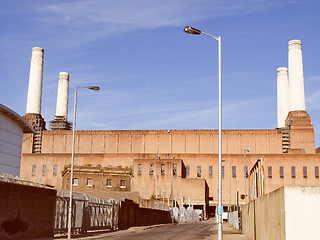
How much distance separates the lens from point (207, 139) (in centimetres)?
11675

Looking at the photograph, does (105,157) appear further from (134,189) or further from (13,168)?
(13,168)

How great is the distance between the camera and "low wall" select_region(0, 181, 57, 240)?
2167 centimetres

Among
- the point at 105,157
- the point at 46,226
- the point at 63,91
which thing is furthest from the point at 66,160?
the point at 46,226

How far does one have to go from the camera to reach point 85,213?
105ft

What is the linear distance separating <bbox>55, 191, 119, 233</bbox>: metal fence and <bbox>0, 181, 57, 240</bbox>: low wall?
135cm

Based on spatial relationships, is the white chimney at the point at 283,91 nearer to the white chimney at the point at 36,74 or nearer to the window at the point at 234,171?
the window at the point at 234,171

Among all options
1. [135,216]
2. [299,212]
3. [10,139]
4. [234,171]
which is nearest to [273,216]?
[299,212]

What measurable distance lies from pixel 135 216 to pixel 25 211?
25398mm

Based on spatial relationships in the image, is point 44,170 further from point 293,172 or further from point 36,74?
point 293,172

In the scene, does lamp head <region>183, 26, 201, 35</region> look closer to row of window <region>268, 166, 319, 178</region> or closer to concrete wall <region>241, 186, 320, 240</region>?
concrete wall <region>241, 186, 320, 240</region>

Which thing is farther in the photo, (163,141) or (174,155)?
(163,141)

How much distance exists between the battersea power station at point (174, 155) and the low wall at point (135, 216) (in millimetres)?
34522

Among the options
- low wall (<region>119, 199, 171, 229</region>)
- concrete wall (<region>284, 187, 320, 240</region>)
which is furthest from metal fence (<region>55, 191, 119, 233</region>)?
concrete wall (<region>284, 187, 320, 240</region>)

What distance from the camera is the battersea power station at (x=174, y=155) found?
9881 centimetres
